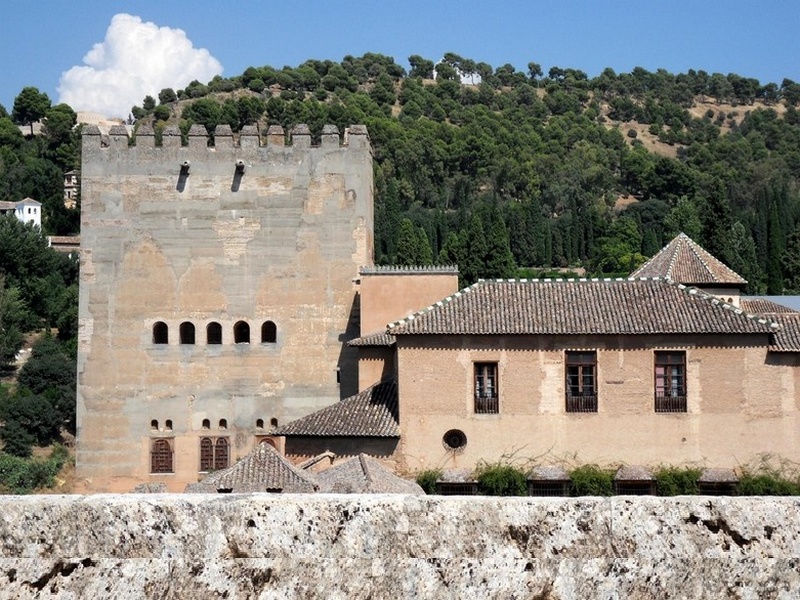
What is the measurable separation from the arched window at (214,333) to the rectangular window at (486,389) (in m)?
7.49

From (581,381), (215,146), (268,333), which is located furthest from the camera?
(215,146)

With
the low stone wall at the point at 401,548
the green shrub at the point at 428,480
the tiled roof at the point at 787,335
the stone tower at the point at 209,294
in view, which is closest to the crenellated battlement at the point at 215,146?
the stone tower at the point at 209,294

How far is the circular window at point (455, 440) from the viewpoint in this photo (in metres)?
24.4

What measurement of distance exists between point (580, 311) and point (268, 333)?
8.13 metres

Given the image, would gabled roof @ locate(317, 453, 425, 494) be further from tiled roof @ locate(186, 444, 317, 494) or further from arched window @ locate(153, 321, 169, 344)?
arched window @ locate(153, 321, 169, 344)

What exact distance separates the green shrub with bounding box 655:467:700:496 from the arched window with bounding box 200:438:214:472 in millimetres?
10783

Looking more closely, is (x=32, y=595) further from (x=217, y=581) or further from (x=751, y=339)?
(x=751, y=339)

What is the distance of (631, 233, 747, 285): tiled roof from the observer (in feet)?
98.3

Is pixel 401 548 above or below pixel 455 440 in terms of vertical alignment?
above

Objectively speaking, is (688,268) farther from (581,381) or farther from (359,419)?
(359,419)

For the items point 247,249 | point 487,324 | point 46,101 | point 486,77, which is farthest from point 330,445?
point 486,77

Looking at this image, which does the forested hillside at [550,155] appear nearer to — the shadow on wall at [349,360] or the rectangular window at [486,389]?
the shadow on wall at [349,360]

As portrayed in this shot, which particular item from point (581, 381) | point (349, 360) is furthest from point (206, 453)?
point (581, 381)

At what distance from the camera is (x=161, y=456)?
2848 centimetres
